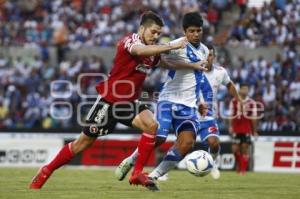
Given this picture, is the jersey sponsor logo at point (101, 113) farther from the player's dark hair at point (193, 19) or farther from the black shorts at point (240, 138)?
the black shorts at point (240, 138)

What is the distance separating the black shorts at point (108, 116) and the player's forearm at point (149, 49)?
2.47 feet

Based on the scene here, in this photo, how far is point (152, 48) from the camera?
11.0 m

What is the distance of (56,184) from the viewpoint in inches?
520

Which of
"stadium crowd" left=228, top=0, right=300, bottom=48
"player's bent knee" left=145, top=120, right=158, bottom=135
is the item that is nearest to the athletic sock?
"player's bent knee" left=145, top=120, right=158, bottom=135

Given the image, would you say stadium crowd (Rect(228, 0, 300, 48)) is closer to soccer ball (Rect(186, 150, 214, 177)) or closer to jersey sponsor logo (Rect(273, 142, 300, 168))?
jersey sponsor logo (Rect(273, 142, 300, 168))

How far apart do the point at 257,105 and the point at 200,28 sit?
36.3ft

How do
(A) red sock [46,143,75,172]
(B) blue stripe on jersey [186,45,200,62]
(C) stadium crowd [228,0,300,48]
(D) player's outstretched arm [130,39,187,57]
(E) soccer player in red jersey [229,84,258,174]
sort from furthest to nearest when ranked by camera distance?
(C) stadium crowd [228,0,300,48], (E) soccer player in red jersey [229,84,258,174], (B) blue stripe on jersey [186,45,200,62], (A) red sock [46,143,75,172], (D) player's outstretched arm [130,39,187,57]

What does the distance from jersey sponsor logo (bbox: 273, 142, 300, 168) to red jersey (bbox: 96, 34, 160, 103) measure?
11.5 meters

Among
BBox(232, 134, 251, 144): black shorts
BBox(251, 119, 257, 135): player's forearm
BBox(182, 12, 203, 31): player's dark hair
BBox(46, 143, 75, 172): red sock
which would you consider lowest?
BBox(232, 134, 251, 144): black shorts

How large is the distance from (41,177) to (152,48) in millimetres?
2422

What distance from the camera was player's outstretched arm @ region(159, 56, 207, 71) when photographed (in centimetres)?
1210

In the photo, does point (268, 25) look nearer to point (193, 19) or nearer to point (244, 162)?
point (244, 162)

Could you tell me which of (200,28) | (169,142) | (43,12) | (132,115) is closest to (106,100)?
(132,115)

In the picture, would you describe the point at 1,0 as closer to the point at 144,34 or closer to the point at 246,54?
the point at 246,54
